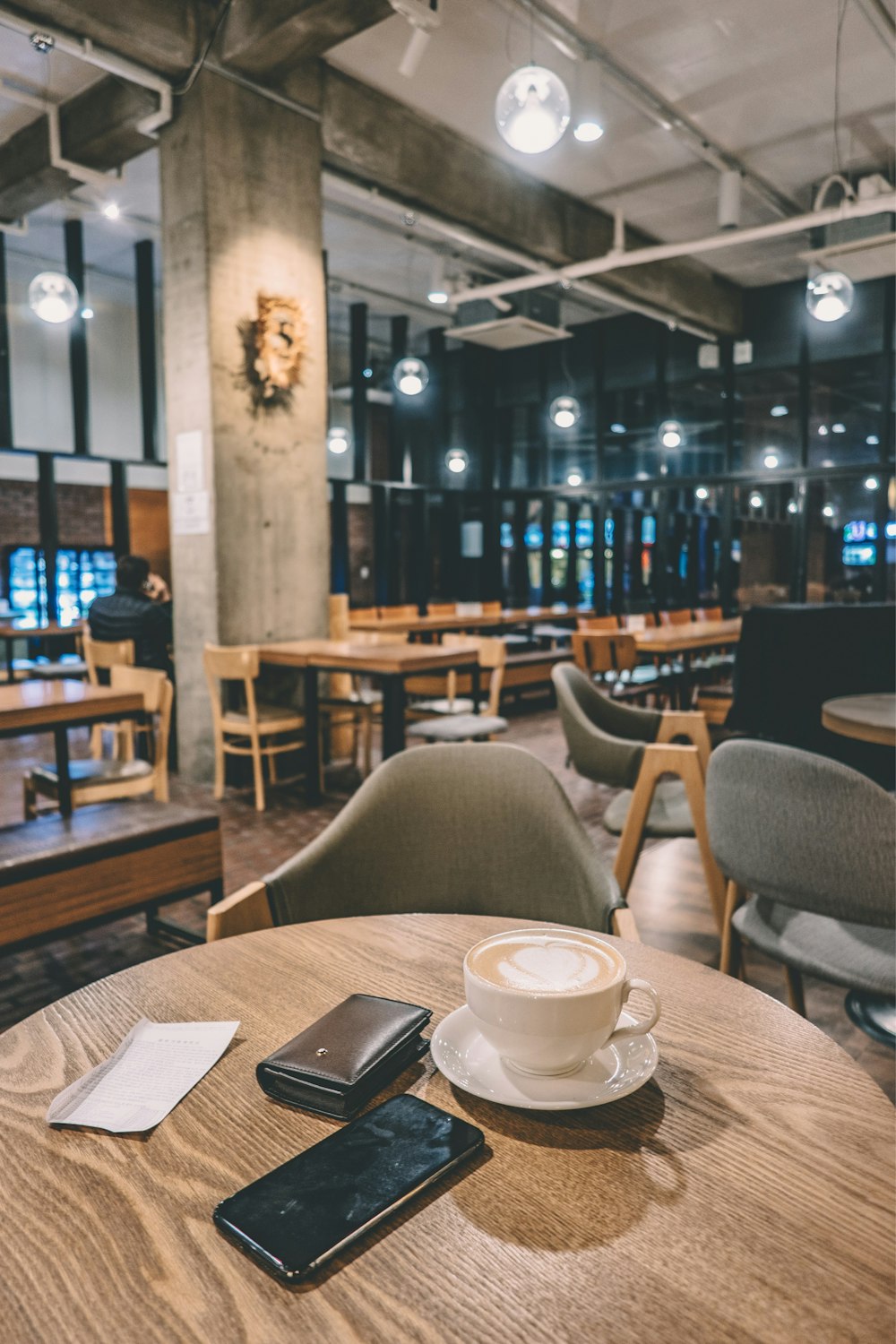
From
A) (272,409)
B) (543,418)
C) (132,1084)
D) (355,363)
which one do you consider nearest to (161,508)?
(355,363)

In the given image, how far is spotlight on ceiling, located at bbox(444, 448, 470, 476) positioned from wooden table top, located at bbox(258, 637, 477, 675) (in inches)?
268

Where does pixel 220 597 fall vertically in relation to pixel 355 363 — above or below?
below

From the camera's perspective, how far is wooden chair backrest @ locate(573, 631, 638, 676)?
605cm

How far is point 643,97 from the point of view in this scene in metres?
5.69

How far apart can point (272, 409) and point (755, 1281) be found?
16.9ft

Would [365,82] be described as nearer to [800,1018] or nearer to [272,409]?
[272,409]

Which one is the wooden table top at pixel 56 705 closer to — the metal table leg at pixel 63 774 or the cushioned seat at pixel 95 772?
the metal table leg at pixel 63 774

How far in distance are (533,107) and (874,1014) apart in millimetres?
3414

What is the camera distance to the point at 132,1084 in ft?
2.54

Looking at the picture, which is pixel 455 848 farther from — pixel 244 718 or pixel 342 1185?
Answer: pixel 244 718

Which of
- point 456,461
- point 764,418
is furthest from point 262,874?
point 456,461

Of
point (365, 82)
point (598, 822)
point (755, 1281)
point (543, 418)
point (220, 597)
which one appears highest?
point (365, 82)

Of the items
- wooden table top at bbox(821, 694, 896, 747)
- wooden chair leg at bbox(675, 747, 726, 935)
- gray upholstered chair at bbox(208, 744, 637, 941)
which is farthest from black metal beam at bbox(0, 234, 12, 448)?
gray upholstered chair at bbox(208, 744, 637, 941)

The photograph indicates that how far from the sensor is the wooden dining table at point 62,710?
118 inches
